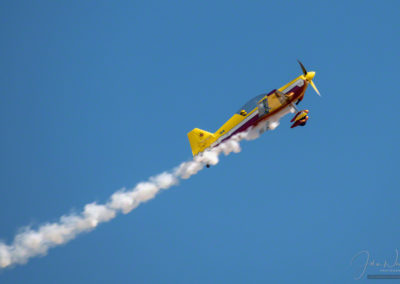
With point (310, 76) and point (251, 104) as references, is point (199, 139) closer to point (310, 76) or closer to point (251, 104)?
point (251, 104)

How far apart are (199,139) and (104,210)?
327 inches

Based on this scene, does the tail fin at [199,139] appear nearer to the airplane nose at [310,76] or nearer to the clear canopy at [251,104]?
the clear canopy at [251,104]

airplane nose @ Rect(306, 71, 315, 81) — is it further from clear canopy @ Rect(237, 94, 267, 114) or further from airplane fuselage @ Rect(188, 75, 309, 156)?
clear canopy @ Rect(237, 94, 267, 114)

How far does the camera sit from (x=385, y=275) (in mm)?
37062

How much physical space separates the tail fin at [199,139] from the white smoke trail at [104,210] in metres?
0.49

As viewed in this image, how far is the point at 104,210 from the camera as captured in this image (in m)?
37.4

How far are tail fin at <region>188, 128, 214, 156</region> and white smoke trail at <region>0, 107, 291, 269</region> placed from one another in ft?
1.62

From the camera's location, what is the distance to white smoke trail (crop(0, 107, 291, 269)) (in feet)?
117

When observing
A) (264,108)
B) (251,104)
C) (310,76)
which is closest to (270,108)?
(264,108)

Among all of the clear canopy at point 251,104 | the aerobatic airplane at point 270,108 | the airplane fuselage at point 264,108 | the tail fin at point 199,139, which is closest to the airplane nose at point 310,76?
the aerobatic airplane at point 270,108

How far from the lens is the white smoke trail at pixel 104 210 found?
35625 mm

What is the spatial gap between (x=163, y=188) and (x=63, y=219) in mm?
7189

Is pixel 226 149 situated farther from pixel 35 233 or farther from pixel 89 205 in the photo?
pixel 35 233

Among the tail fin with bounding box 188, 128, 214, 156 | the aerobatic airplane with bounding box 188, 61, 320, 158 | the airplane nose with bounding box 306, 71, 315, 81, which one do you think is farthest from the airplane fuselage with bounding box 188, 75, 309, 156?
the tail fin with bounding box 188, 128, 214, 156
